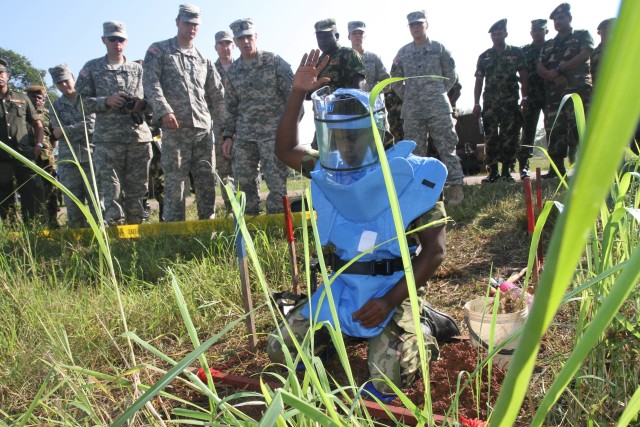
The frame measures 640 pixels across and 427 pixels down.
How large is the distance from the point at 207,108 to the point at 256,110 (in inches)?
25.7

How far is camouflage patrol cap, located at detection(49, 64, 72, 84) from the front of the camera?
244 inches

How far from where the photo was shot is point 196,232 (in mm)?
4410

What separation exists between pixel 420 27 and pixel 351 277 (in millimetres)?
4022

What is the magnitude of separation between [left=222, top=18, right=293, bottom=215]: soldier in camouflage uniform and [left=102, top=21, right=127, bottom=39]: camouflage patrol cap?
45.3 inches

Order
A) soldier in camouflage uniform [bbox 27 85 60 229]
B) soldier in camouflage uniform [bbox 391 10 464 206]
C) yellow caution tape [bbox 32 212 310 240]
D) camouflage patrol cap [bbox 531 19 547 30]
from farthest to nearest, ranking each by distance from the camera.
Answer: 1. camouflage patrol cap [bbox 531 19 547 30]
2. soldier in camouflage uniform [bbox 27 85 60 229]
3. soldier in camouflage uniform [bbox 391 10 464 206]
4. yellow caution tape [bbox 32 212 310 240]

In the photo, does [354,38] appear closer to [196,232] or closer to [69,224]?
[196,232]

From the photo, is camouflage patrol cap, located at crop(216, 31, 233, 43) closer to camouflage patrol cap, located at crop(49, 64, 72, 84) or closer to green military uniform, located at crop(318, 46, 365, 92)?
camouflage patrol cap, located at crop(49, 64, 72, 84)

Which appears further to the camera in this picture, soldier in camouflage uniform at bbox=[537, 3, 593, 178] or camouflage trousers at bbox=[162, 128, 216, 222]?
soldier in camouflage uniform at bbox=[537, 3, 593, 178]

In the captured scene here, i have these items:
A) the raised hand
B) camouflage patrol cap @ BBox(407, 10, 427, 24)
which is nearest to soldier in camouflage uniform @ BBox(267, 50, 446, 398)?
the raised hand

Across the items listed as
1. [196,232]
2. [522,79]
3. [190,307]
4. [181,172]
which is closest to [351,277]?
[190,307]

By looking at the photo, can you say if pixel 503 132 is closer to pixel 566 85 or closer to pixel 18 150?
pixel 566 85

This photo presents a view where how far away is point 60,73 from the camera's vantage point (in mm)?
6215

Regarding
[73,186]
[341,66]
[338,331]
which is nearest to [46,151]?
[73,186]

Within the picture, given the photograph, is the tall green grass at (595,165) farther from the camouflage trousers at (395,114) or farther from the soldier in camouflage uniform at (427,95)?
the camouflage trousers at (395,114)
